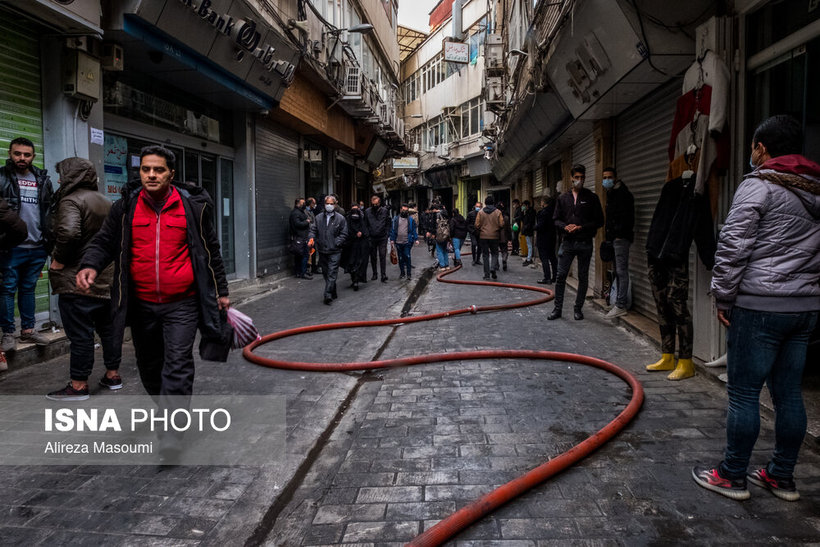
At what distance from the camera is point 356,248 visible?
12758 mm

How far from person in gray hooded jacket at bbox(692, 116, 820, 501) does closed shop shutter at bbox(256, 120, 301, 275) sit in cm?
1184

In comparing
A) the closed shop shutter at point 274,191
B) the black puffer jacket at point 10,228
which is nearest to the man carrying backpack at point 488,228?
the closed shop shutter at point 274,191

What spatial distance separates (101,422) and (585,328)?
579 centimetres

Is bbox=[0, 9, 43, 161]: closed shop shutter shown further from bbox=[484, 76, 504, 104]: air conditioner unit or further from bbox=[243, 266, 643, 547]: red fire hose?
bbox=[484, 76, 504, 104]: air conditioner unit

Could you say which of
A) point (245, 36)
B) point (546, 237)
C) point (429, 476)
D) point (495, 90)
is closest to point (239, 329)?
point (429, 476)

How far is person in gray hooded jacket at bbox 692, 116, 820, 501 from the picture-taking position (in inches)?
115

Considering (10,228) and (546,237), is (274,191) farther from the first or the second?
(10,228)

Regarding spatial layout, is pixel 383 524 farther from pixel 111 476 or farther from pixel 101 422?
pixel 101 422

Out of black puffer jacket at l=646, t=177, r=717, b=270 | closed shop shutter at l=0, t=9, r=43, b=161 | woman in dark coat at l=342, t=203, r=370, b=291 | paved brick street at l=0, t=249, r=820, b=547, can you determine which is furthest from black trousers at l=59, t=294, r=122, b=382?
woman in dark coat at l=342, t=203, r=370, b=291

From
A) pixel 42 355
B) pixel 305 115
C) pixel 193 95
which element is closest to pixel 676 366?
pixel 42 355

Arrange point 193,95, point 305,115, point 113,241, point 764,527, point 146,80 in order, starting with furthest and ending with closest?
1. point 305,115
2. point 193,95
3. point 146,80
4. point 113,241
5. point 764,527

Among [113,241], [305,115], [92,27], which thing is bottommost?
[113,241]

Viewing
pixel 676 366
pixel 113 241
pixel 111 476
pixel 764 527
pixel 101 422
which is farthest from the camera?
pixel 676 366

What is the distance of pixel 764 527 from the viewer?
2.76m
